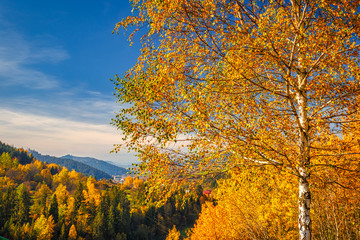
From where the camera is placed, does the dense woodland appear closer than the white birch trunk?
No

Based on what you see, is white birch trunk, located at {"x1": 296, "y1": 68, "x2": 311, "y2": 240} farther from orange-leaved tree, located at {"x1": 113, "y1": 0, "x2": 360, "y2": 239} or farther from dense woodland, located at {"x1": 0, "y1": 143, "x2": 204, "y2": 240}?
dense woodland, located at {"x1": 0, "y1": 143, "x2": 204, "y2": 240}

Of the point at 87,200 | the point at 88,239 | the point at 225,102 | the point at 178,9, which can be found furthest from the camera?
the point at 87,200

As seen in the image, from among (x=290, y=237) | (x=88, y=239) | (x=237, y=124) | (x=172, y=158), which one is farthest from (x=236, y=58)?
(x=88, y=239)

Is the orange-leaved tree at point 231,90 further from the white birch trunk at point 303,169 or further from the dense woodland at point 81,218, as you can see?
the dense woodland at point 81,218

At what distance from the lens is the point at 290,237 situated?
14.3 m

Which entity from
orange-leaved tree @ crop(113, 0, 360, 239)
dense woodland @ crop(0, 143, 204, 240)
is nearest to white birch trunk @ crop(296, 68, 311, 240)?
orange-leaved tree @ crop(113, 0, 360, 239)

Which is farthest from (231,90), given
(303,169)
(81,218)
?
(81,218)

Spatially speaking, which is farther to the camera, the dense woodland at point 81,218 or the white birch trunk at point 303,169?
the dense woodland at point 81,218

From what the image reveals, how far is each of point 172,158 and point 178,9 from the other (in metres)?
3.85

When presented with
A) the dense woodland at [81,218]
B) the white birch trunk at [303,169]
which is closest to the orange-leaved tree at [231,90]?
the white birch trunk at [303,169]

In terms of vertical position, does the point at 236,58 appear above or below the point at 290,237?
above

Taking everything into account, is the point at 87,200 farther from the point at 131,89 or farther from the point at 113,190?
the point at 131,89

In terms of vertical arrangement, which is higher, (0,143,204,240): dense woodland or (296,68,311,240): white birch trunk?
(296,68,311,240): white birch trunk

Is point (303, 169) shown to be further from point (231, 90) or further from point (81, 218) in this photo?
point (81, 218)
